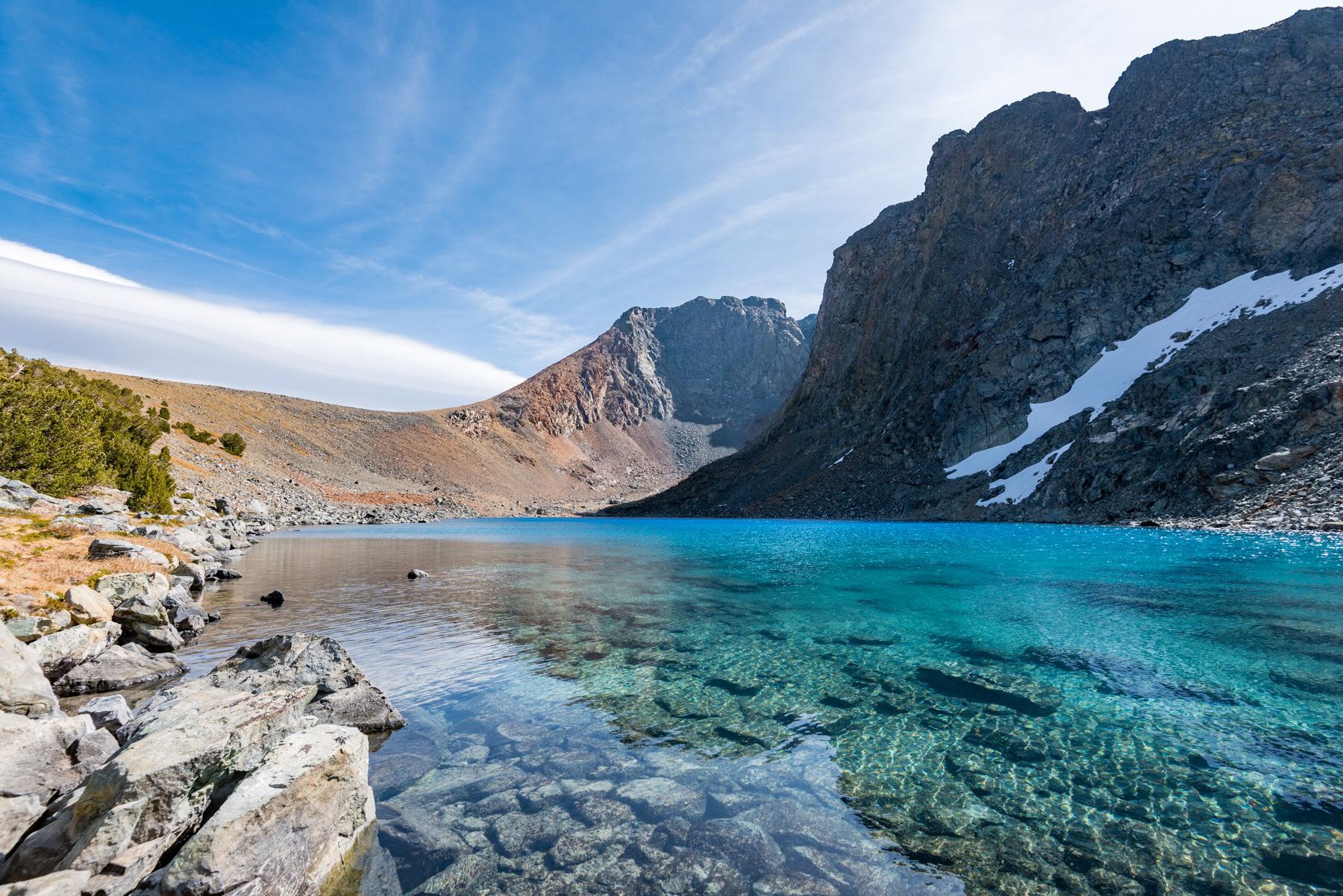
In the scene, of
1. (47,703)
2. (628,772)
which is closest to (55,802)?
(47,703)

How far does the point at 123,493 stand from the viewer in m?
34.2

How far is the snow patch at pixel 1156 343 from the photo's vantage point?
54.1 meters

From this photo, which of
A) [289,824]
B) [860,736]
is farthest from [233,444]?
[860,736]

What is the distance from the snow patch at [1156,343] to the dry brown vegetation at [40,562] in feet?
247

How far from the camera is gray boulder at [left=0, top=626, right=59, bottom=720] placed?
7926 mm

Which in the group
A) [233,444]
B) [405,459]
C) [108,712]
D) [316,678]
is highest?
[233,444]

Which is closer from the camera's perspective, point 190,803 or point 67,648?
point 190,803

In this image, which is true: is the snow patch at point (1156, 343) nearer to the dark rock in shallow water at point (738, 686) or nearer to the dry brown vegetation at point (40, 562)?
the dark rock in shallow water at point (738, 686)

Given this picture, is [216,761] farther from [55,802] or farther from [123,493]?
[123,493]

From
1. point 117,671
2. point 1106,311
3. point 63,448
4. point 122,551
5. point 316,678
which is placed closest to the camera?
point 316,678

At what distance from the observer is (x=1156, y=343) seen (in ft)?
209

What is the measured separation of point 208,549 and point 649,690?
2965cm

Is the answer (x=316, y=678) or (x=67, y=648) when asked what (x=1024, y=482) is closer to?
(x=316, y=678)

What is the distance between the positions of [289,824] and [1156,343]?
82.8m
